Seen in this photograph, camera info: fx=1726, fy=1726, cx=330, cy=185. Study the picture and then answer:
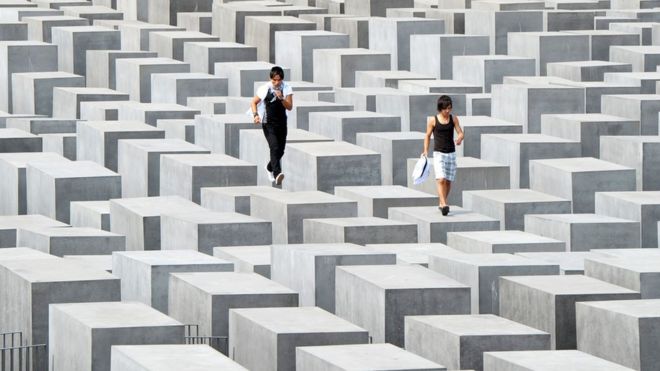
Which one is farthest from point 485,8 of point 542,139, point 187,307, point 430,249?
point 187,307

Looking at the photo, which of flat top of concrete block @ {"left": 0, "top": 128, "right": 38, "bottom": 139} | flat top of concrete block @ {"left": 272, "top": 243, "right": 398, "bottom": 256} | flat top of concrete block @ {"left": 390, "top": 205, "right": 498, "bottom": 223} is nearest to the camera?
flat top of concrete block @ {"left": 272, "top": 243, "right": 398, "bottom": 256}

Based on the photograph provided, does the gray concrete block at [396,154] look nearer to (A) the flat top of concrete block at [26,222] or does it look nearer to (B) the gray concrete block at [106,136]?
(B) the gray concrete block at [106,136]

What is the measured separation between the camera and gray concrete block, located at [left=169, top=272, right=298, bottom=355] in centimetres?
1361

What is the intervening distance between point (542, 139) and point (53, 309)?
9.54 m

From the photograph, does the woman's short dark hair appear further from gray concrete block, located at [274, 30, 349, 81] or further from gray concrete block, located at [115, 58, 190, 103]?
gray concrete block, located at [274, 30, 349, 81]

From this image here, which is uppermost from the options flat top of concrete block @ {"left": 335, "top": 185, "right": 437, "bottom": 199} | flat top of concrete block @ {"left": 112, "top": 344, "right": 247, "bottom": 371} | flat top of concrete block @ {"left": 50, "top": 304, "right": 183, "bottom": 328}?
flat top of concrete block @ {"left": 335, "top": 185, "right": 437, "bottom": 199}

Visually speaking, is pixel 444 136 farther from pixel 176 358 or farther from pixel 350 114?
pixel 176 358

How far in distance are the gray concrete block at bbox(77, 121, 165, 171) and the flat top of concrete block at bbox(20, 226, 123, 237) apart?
5.12 m

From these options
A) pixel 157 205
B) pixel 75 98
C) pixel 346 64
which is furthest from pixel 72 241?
pixel 346 64

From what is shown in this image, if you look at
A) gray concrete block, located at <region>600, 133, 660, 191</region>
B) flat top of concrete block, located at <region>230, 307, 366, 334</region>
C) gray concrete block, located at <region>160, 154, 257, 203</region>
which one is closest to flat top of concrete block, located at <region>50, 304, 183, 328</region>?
flat top of concrete block, located at <region>230, 307, 366, 334</region>

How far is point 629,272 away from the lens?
14.1 metres

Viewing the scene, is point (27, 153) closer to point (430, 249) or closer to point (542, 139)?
point (542, 139)

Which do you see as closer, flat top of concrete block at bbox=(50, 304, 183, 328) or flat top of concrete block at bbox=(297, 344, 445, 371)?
flat top of concrete block at bbox=(297, 344, 445, 371)

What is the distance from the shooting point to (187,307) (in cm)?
1402
